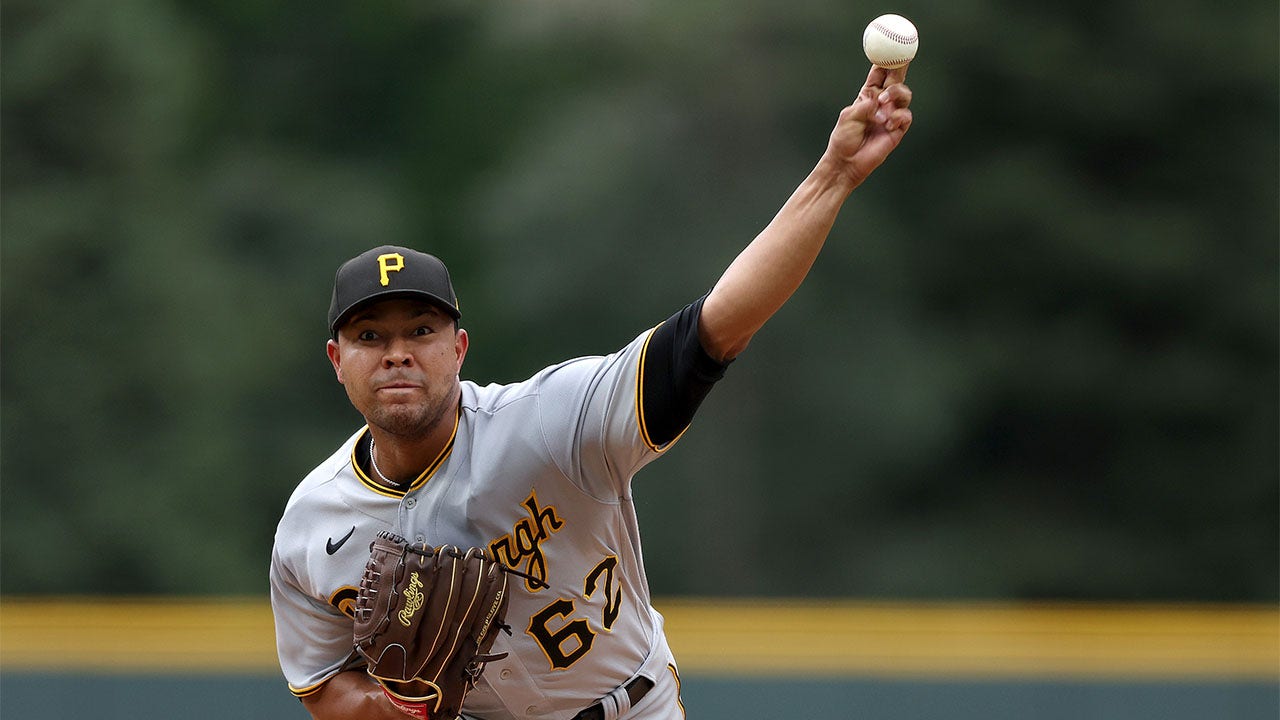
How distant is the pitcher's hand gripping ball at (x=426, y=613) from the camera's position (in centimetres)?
312

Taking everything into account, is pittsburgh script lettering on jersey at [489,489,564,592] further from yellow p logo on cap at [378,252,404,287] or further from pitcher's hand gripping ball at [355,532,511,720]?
yellow p logo on cap at [378,252,404,287]

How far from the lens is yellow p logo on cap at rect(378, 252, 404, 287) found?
320 centimetres

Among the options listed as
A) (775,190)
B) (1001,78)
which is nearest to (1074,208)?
(1001,78)

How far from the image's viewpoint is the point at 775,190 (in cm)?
1315

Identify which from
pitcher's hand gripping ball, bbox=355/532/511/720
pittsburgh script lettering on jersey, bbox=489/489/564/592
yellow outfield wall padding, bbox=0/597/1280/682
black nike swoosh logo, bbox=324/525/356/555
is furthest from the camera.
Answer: yellow outfield wall padding, bbox=0/597/1280/682

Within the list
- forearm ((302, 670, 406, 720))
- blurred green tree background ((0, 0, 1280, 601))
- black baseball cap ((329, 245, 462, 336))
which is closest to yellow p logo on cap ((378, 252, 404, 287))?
black baseball cap ((329, 245, 462, 336))

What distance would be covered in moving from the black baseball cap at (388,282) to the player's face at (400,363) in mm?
32

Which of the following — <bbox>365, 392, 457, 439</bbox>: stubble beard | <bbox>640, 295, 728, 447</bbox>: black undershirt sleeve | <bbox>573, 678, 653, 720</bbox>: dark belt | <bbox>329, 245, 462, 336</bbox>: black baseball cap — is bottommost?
<bbox>573, 678, 653, 720</bbox>: dark belt

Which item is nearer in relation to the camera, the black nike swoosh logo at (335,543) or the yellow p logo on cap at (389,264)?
the yellow p logo on cap at (389,264)

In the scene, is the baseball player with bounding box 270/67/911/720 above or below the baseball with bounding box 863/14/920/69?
below

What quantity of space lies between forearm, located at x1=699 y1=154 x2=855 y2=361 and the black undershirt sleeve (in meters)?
0.03

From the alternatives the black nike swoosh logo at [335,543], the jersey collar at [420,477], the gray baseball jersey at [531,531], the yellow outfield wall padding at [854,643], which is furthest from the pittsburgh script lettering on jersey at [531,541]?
the yellow outfield wall padding at [854,643]

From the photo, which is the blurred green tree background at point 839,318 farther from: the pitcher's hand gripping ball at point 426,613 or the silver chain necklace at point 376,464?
the pitcher's hand gripping ball at point 426,613

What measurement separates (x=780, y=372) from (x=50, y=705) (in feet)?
24.2
